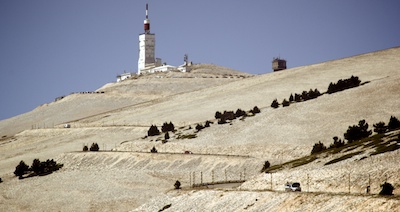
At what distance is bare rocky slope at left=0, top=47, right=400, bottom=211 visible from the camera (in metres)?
54.8

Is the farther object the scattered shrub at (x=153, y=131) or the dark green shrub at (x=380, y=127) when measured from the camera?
the scattered shrub at (x=153, y=131)

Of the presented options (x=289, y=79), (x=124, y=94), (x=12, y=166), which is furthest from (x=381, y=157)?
(x=124, y=94)

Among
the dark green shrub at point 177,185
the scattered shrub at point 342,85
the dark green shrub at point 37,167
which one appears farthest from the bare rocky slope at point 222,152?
the scattered shrub at point 342,85

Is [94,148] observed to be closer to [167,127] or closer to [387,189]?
[167,127]

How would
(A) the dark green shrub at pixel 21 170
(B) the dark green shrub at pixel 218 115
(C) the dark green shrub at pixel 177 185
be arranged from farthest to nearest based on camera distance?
1. (B) the dark green shrub at pixel 218 115
2. (A) the dark green shrub at pixel 21 170
3. (C) the dark green shrub at pixel 177 185

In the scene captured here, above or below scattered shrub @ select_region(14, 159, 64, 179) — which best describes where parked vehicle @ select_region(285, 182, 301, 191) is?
below

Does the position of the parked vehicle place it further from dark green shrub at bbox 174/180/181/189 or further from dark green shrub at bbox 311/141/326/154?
dark green shrub at bbox 311/141/326/154

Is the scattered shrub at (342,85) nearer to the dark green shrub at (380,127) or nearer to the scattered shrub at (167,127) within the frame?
the scattered shrub at (167,127)

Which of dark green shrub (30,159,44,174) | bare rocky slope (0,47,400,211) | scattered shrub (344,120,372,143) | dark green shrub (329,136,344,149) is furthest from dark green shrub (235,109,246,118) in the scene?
scattered shrub (344,120,372,143)

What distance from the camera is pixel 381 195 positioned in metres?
44.5

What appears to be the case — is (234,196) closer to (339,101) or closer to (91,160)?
(91,160)

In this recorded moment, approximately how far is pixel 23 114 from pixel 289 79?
66.2 metres

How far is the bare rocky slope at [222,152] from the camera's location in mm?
54844

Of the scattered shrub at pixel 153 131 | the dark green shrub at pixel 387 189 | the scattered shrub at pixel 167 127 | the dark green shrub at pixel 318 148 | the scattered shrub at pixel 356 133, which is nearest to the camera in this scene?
the dark green shrub at pixel 387 189
